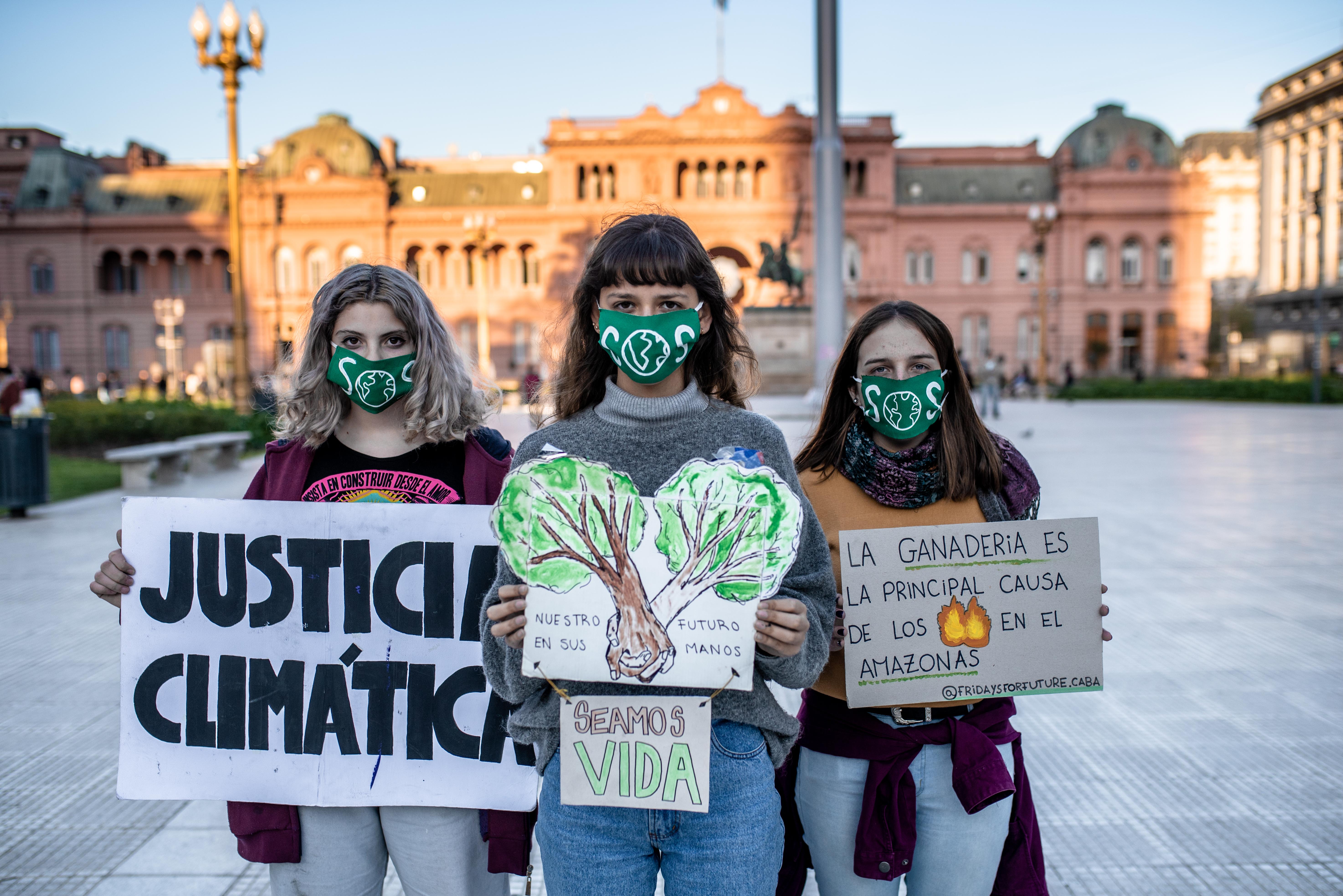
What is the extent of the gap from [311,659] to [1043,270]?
43.4m

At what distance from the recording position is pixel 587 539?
171 centimetres

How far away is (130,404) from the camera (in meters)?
19.7

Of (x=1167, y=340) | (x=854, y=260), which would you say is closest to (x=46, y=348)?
(x=854, y=260)

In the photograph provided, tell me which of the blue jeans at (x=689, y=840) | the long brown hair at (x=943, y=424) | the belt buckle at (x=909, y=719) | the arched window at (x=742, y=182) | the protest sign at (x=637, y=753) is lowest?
the blue jeans at (x=689, y=840)

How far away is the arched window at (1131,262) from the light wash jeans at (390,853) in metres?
61.0

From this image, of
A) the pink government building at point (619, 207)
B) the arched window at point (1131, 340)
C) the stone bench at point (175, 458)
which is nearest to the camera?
the stone bench at point (175, 458)

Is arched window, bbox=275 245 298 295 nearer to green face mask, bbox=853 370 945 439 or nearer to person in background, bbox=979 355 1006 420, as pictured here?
person in background, bbox=979 355 1006 420

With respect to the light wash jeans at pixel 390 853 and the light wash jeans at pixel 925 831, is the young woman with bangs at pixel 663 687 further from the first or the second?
the light wash jeans at pixel 390 853

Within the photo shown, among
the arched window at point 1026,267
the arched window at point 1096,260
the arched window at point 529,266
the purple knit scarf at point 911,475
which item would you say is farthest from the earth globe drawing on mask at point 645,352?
the arched window at point 1096,260

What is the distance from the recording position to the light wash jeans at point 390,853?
2.19 m

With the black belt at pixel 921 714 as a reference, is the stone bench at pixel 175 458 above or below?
below

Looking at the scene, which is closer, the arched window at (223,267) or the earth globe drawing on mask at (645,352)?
the earth globe drawing on mask at (645,352)

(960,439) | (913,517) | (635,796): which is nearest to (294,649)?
(635,796)

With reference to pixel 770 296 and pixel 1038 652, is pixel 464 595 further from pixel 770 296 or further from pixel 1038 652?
pixel 770 296
